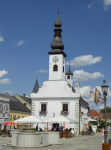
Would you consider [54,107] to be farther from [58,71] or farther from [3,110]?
[3,110]

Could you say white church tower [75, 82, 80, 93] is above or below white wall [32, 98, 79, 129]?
above

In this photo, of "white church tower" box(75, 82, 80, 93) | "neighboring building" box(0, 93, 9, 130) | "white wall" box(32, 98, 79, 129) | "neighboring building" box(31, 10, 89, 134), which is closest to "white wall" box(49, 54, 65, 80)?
"neighboring building" box(31, 10, 89, 134)

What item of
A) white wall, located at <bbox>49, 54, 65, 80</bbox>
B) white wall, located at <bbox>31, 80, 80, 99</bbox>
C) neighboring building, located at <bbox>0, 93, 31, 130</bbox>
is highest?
white wall, located at <bbox>49, 54, 65, 80</bbox>

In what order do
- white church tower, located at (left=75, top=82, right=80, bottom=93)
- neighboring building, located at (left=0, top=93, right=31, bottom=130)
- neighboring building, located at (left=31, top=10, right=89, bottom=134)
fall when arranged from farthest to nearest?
neighboring building, located at (left=0, top=93, right=31, bottom=130), white church tower, located at (left=75, top=82, right=80, bottom=93), neighboring building, located at (left=31, top=10, right=89, bottom=134)

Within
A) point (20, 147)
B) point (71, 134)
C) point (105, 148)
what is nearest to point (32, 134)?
point (20, 147)

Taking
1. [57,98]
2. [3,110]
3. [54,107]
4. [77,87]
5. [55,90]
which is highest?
[77,87]

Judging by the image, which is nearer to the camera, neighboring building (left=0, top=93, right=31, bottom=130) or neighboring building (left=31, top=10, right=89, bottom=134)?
neighboring building (left=31, top=10, right=89, bottom=134)

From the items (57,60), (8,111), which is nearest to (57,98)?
(57,60)

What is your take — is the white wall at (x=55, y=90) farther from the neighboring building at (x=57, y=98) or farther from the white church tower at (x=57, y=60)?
the white church tower at (x=57, y=60)

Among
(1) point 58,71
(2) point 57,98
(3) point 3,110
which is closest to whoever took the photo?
(2) point 57,98

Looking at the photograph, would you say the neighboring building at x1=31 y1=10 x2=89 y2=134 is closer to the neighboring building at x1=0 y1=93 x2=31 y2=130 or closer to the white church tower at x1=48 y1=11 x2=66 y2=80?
the white church tower at x1=48 y1=11 x2=66 y2=80

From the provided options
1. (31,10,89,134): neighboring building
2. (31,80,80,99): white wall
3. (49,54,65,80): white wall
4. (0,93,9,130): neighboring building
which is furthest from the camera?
(0,93,9,130): neighboring building

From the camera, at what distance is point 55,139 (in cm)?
2167

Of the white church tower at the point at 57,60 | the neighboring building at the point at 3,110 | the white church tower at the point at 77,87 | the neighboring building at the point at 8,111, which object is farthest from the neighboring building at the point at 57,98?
the neighboring building at the point at 8,111
